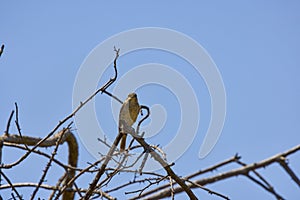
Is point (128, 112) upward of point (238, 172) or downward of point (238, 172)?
downward

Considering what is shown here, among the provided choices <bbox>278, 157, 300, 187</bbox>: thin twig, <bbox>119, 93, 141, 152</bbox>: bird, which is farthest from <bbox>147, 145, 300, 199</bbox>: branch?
<bbox>119, 93, 141, 152</bbox>: bird

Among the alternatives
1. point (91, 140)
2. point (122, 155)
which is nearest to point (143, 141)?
point (122, 155)

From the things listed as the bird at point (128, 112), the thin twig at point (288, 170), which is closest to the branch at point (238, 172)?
the thin twig at point (288, 170)

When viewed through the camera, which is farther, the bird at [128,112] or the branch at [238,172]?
the branch at [238,172]

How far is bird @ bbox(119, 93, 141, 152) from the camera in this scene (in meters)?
1.89

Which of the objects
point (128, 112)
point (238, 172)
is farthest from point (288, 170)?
point (128, 112)

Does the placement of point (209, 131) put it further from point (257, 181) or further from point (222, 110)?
point (257, 181)

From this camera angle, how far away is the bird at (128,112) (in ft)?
6.20

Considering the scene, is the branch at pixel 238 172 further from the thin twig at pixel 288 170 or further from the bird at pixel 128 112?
the bird at pixel 128 112

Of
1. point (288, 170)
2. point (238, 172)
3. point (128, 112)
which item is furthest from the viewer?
point (238, 172)

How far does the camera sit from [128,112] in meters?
1.91

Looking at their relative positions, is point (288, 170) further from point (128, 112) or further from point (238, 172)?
point (128, 112)

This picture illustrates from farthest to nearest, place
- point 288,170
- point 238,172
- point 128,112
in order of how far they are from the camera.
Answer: point 238,172, point 288,170, point 128,112

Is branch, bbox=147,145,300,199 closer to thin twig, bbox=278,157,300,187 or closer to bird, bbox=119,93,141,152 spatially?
thin twig, bbox=278,157,300,187
